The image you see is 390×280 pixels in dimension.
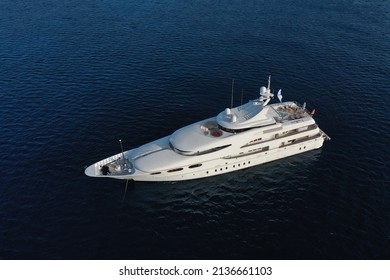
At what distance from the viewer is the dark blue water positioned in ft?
153

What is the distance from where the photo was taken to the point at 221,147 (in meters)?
56.4

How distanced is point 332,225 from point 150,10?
11083 centimetres

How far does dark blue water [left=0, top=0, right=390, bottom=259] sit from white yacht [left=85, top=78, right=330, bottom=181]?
2.12 m

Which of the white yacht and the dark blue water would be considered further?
the white yacht

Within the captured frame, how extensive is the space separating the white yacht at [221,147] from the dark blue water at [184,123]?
2.12 meters

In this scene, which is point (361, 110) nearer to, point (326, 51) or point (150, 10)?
point (326, 51)

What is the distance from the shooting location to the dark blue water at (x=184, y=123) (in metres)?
46.7

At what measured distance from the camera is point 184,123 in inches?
2761

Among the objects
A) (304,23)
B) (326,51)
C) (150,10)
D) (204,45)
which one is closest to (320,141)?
(326,51)

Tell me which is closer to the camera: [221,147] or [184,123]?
[221,147]

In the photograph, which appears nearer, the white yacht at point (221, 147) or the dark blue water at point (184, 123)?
the dark blue water at point (184, 123)

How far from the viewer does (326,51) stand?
99.2 metres

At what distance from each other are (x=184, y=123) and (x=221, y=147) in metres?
16.1

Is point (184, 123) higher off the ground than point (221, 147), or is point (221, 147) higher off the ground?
point (184, 123)
